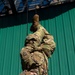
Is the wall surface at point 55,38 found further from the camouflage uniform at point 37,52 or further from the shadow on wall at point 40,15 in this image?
the camouflage uniform at point 37,52

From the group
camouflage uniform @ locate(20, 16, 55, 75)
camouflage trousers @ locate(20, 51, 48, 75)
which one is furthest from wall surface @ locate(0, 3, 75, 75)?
camouflage trousers @ locate(20, 51, 48, 75)

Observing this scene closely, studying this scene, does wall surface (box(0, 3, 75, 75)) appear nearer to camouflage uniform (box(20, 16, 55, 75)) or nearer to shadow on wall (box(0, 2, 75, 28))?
shadow on wall (box(0, 2, 75, 28))

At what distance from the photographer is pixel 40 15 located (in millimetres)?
11523

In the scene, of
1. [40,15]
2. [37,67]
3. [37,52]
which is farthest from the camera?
[40,15]

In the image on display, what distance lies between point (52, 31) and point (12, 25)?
2.21m

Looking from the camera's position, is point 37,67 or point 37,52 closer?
→ point 37,67

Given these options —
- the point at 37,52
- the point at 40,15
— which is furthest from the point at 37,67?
the point at 40,15

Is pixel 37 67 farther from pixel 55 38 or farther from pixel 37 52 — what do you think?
pixel 55 38

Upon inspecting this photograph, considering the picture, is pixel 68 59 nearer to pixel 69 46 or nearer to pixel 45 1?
pixel 69 46

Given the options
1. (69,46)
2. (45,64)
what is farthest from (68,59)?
(45,64)

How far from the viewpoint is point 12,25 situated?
38.5 feet

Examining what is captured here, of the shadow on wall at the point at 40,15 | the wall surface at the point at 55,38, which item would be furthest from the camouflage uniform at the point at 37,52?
the shadow on wall at the point at 40,15

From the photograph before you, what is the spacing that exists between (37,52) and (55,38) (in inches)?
291

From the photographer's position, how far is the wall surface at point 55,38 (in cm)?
969
